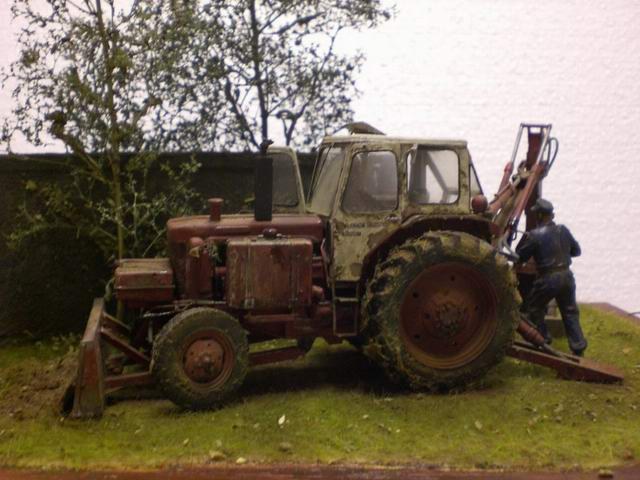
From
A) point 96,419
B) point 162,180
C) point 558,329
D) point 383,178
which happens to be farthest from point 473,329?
point 162,180

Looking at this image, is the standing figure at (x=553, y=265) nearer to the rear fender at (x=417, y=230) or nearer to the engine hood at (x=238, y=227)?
the rear fender at (x=417, y=230)

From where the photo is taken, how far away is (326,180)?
250 inches

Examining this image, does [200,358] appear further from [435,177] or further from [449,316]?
[435,177]

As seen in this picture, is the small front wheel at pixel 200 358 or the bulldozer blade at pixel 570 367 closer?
the small front wheel at pixel 200 358

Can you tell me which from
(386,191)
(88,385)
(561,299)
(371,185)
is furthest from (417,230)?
(88,385)

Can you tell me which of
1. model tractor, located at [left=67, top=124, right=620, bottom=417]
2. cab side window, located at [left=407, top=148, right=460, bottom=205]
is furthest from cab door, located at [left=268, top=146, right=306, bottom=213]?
cab side window, located at [left=407, top=148, right=460, bottom=205]

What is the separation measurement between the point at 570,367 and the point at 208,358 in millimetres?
2606

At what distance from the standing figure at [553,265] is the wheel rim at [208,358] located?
8.21 ft

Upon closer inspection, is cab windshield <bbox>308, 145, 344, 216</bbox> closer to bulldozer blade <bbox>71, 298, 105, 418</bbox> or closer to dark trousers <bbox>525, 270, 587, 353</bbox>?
dark trousers <bbox>525, 270, 587, 353</bbox>

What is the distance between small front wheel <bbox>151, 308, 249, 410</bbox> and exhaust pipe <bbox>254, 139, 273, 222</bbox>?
2.67 ft

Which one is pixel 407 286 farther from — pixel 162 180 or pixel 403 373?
pixel 162 180

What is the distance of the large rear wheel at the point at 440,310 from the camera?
5715 mm

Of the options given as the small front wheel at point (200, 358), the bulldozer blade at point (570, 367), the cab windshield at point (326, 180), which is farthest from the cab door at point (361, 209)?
the bulldozer blade at point (570, 367)

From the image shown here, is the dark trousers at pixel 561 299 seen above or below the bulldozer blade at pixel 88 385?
above
